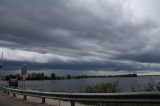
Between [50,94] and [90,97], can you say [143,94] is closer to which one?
[90,97]

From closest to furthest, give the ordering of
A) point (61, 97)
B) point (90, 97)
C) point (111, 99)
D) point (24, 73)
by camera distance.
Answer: point (111, 99)
point (90, 97)
point (61, 97)
point (24, 73)

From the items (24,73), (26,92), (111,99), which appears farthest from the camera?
(24,73)

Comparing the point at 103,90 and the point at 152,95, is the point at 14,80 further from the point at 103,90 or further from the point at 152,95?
the point at 152,95

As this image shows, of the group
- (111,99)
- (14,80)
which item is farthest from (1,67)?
(111,99)

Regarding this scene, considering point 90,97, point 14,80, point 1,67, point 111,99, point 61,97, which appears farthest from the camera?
point 1,67

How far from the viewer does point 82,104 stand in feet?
66.1

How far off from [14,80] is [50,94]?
85.4ft

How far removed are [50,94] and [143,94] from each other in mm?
8382

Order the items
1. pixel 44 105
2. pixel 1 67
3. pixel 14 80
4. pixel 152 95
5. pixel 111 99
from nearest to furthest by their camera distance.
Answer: pixel 152 95 → pixel 111 99 → pixel 44 105 → pixel 14 80 → pixel 1 67

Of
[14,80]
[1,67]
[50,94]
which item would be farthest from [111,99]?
[1,67]

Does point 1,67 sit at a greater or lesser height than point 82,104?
greater

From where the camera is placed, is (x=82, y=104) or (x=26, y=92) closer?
(x=82, y=104)

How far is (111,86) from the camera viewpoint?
70.0ft

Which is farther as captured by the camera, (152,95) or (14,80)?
(14,80)
